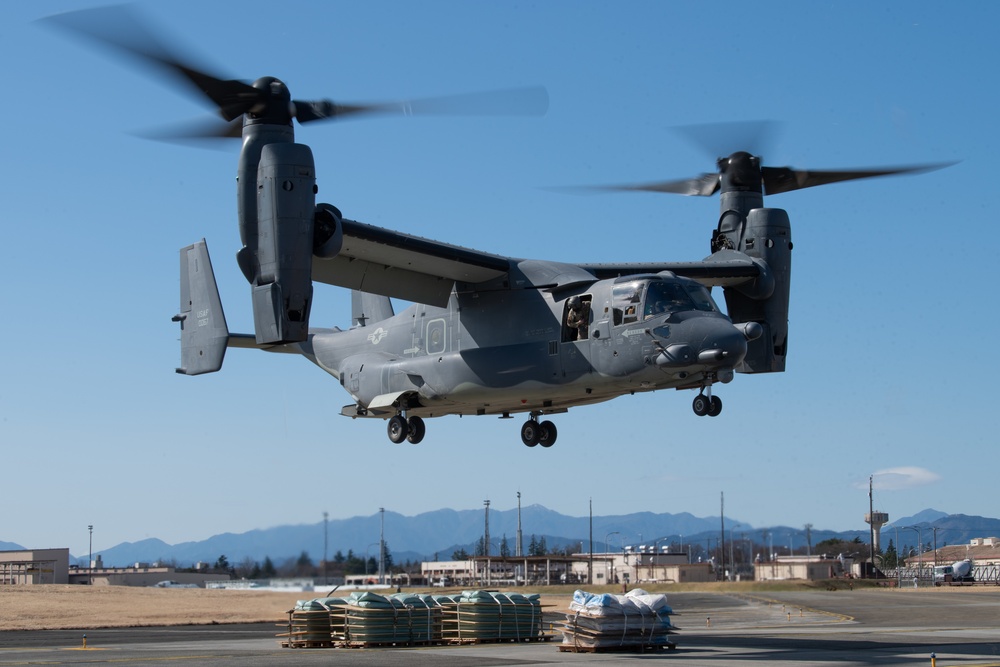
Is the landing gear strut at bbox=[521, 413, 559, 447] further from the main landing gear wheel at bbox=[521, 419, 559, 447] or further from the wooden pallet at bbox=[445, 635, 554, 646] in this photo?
the wooden pallet at bbox=[445, 635, 554, 646]

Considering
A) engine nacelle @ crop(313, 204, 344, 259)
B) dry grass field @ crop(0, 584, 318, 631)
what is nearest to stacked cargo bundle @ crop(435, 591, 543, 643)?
engine nacelle @ crop(313, 204, 344, 259)

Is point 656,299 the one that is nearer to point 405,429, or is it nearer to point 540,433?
point 540,433

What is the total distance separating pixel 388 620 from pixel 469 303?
791cm

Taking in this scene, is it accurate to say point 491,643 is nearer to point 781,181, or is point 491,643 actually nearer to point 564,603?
point 781,181

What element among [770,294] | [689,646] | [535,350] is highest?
[770,294]

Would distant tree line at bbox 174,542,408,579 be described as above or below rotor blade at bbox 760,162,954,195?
below

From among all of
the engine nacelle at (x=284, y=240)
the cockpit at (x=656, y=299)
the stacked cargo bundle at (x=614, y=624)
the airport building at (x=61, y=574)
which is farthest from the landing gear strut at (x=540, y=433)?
the airport building at (x=61, y=574)

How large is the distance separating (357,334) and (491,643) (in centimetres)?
961

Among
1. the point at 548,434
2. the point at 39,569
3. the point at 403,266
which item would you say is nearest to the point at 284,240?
the point at 403,266

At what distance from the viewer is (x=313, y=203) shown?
72.1 feet

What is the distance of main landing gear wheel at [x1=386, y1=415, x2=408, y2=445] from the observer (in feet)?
92.0

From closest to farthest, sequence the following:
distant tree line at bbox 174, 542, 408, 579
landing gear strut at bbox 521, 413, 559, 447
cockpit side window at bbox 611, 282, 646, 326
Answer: distant tree line at bbox 174, 542, 408, 579
cockpit side window at bbox 611, 282, 646, 326
landing gear strut at bbox 521, 413, 559, 447

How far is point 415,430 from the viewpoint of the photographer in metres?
28.2

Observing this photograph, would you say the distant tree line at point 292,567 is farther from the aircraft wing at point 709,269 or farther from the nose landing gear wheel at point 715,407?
the aircraft wing at point 709,269
